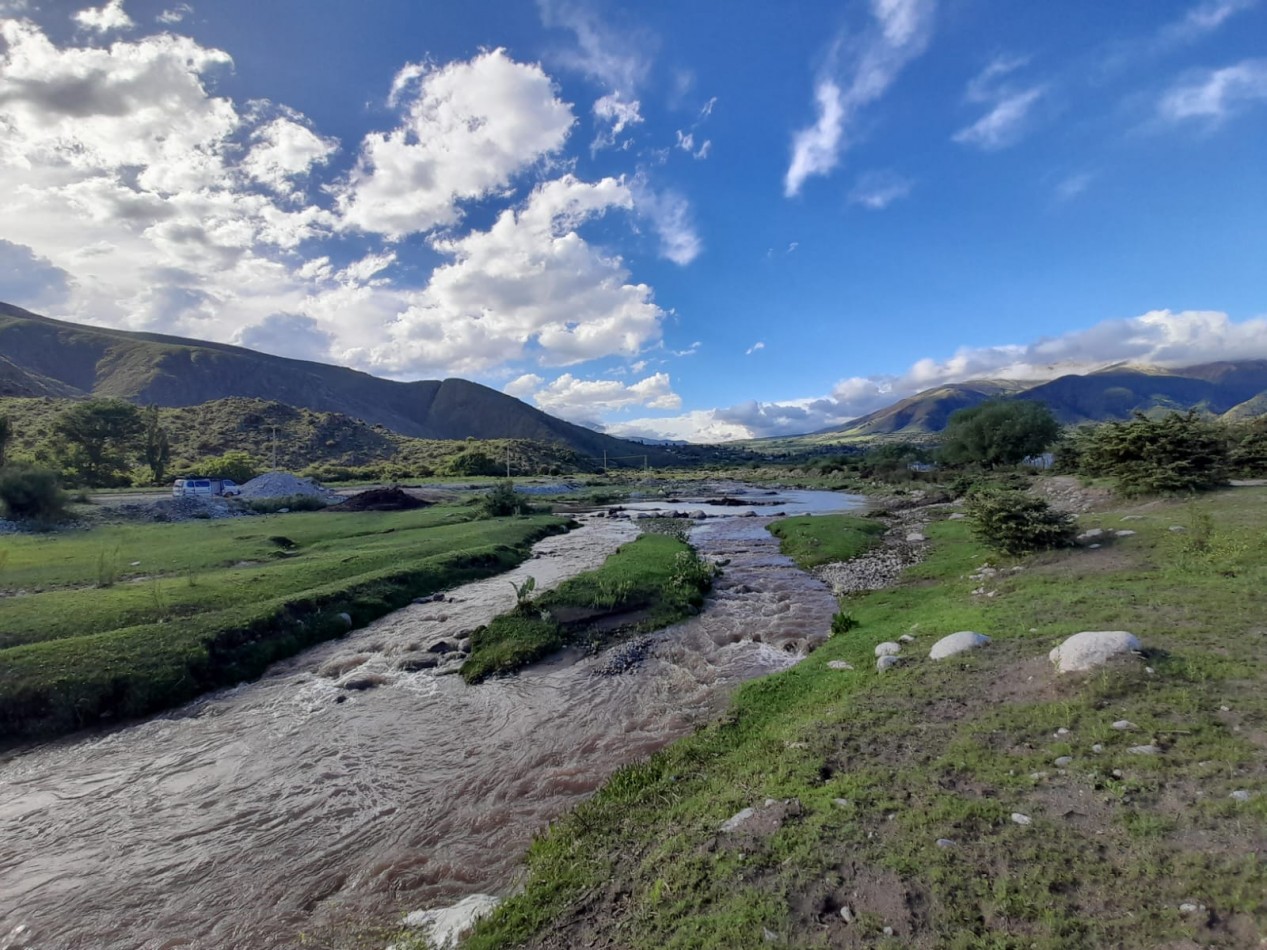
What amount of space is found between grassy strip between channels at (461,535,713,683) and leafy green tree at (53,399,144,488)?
8111 cm

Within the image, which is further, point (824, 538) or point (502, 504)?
point (502, 504)

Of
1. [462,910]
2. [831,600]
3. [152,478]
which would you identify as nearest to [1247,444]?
[831,600]

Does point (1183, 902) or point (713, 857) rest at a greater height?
point (1183, 902)

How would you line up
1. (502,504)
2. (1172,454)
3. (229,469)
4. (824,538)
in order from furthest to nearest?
(229,469) < (502,504) < (824,538) < (1172,454)

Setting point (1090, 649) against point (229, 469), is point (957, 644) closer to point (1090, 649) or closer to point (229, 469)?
point (1090, 649)

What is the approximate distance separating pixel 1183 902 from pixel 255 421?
6374 inches

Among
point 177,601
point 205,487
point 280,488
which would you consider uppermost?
point 205,487

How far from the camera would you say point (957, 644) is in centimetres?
1232

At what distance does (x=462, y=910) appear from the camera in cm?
745

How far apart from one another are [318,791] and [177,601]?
42.3 ft

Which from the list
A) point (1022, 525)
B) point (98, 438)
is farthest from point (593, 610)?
point (98, 438)

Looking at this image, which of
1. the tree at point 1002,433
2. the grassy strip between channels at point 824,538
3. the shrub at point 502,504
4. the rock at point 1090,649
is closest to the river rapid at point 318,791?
the rock at point 1090,649

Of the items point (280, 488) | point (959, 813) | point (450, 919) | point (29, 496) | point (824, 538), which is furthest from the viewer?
point (280, 488)

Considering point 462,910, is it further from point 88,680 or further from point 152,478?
Result: point 152,478
